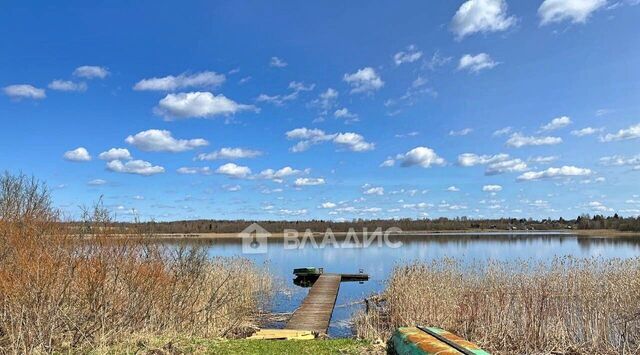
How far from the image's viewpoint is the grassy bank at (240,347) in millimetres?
8188

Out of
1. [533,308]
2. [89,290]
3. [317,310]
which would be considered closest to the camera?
[89,290]

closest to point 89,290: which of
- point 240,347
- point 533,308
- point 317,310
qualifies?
point 240,347

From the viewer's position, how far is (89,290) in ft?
29.8

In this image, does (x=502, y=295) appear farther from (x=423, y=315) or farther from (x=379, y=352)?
(x=379, y=352)

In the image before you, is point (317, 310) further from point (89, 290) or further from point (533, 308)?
point (89, 290)

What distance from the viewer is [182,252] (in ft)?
44.1

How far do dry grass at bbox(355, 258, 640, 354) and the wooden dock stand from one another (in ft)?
3.73

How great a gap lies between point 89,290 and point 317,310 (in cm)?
814

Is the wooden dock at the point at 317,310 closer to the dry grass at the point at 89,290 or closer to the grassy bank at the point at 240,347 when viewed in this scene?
the dry grass at the point at 89,290

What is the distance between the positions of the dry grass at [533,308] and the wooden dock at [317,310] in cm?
114

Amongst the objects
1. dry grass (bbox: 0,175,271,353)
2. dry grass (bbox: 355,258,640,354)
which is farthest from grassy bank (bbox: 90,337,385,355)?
dry grass (bbox: 355,258,640,354)

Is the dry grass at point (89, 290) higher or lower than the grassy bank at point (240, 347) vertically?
higher

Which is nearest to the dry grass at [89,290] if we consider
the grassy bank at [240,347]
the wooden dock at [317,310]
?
the grassy bank at [240,347]

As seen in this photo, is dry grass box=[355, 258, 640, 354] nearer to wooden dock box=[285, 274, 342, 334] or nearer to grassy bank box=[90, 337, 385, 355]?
wooden dock box=[285, 274, 342, 334]
